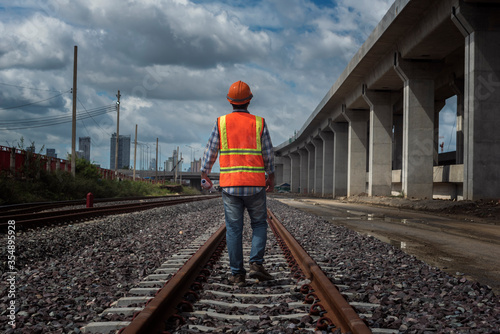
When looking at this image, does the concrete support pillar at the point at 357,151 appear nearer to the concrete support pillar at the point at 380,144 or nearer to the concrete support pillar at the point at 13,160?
the concrete support pillar at the point at 380,144

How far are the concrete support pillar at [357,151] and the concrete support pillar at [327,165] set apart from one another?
35.3ft

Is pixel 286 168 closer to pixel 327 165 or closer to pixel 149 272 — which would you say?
pixel 327 165

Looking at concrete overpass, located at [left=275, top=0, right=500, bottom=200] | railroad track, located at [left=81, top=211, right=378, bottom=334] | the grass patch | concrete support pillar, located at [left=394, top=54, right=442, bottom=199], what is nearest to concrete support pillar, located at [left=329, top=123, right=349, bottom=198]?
concrete overpass, located at [left=275, top=0, right=500, bottom=200]

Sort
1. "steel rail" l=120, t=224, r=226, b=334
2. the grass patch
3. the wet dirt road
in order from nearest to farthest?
"steel rail" l=120, t=224, r=226, b=334 < the wet dirt road < the grass patch

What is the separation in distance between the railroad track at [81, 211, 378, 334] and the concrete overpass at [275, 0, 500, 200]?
14517 millimetres

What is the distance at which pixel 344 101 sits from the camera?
1545 inches

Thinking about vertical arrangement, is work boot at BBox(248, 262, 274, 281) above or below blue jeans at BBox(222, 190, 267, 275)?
below

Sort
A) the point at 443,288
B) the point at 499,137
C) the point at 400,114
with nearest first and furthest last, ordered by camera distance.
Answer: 1. the point at 443,288
2. the point at 499,137
3. the point at 400,114

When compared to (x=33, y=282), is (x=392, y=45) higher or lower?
higher

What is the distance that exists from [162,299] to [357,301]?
1746 mm

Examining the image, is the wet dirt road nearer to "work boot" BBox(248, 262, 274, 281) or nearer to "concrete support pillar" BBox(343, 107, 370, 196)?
"work boot" BBox(248, 262, 274, 281)

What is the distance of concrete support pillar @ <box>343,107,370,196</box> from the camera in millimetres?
37875

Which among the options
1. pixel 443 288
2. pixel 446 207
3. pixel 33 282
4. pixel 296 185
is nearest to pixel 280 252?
pixel 443 288

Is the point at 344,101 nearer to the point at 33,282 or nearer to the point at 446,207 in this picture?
the point at 446,207
